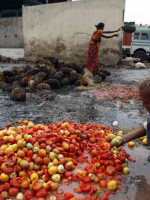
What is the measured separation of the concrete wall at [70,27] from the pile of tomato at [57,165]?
34.9ft

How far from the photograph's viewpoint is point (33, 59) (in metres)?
15.6

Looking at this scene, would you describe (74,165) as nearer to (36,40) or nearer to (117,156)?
(117,156)

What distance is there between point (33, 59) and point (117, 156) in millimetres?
13682

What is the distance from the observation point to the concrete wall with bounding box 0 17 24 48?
814 inches

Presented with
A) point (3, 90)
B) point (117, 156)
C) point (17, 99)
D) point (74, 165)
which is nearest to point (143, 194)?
point (117, 156)

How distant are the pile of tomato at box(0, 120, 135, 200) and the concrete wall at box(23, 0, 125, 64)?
10638 millimetres

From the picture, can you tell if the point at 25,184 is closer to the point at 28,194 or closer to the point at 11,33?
the point at 28,194

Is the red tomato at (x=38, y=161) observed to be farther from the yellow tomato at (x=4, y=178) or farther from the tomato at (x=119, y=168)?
the tomato at (x=119, y=168)

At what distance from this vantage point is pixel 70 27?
1373 centimetres

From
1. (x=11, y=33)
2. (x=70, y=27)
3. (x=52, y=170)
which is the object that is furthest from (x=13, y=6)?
(x=52, y=170)

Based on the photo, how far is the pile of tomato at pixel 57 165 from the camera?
2381mm

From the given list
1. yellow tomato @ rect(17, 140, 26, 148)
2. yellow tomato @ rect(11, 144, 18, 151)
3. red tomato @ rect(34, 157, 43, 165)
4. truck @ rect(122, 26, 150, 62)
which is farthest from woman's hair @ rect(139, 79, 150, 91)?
truck @ rect(122, 26, 150, 62)

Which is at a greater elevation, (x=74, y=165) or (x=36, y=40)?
(x=36, y=40)

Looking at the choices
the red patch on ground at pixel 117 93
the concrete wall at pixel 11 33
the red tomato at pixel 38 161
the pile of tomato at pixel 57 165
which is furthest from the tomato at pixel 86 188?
the concrete wall at pixel 11 33
